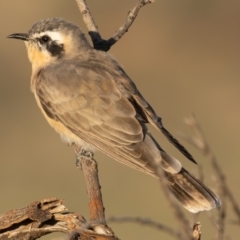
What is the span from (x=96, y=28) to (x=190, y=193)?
1991 millimetres

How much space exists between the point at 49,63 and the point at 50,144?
1153 cm

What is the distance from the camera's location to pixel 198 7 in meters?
27.2

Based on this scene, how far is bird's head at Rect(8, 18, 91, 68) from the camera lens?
29.5 ft

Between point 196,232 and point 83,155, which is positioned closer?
point 196,232

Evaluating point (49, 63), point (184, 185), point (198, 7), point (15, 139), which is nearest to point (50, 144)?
point (15, 139)

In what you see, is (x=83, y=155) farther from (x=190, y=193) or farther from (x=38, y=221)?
(x=38, y=221)

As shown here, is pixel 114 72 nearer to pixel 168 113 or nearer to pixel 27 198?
pixel 27 198

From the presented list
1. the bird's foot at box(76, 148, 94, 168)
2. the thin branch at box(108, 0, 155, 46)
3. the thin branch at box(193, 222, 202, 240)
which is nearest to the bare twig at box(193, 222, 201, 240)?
the thin branch at box(193, 222, 202, 240)

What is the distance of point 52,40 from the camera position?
9.09m

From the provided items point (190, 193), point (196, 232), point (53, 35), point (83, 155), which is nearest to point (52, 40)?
point (53, 35)

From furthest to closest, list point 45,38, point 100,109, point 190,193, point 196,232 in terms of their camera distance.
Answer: point 45,38, point 100,109, point 190,193, point 196,232

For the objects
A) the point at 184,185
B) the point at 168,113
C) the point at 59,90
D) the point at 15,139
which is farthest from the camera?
the point at 168,113

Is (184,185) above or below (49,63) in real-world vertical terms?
below

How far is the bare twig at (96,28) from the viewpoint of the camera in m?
8.40
